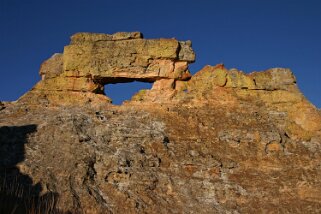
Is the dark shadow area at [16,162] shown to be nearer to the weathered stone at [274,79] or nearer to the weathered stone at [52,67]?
the weathered stone at [52,67]

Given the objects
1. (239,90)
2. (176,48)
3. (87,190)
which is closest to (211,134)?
(239,90)

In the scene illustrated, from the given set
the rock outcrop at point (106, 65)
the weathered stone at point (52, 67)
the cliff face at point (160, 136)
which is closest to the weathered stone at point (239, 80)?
the cliff face at point (160, 136)

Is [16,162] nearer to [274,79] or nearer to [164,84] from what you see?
[164,84]

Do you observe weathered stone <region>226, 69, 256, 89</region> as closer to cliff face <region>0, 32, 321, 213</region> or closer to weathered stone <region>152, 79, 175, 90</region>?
cliff face <region>0, 32, 321, 213</region>

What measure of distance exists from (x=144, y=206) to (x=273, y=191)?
5471 millimetres

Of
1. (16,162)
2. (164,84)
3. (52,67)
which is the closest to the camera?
(16,162)

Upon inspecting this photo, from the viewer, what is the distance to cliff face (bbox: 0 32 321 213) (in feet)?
54.4

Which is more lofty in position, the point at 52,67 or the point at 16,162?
the point at 52,67

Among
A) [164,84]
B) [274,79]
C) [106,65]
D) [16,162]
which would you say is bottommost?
[16,162]

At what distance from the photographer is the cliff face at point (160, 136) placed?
16.6 m

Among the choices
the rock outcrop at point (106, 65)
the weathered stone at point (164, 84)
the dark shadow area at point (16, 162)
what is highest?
the rock outcrop at point (106, 65)

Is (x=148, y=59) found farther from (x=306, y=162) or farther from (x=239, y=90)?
(x=306, y=162)

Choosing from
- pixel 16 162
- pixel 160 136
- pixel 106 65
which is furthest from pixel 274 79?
pixel 16 162

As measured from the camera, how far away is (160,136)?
19531mm
